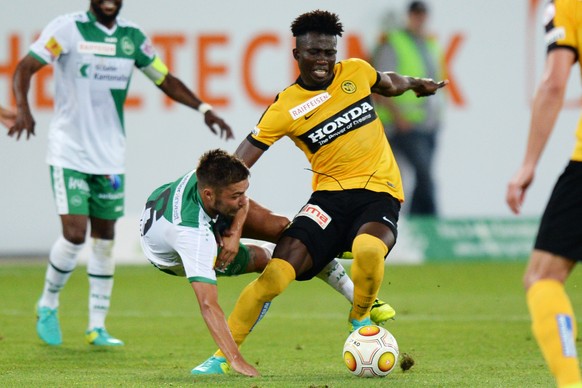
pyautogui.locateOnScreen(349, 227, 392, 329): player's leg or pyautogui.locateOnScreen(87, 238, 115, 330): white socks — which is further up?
pyautogui.locateOnScreen(349, 227, 392, 329): player's leg

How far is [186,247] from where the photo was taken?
7035 millimetres

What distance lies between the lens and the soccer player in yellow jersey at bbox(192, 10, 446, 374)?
24.4ft

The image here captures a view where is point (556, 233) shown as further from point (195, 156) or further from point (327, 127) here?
point (195, 156)

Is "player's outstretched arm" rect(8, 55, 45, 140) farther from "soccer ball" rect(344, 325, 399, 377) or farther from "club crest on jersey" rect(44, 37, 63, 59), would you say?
"soccer ball" rect(344, 325, 399, 377)

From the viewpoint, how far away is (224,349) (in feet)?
22.2

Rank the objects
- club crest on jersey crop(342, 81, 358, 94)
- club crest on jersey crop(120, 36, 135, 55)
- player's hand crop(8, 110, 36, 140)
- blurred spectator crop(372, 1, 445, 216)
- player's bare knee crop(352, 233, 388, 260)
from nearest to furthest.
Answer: player's bare knee crop(352, 233, 388, 260)
club crest on jersey crop(342, 81, 358, 94)
player's hand crop(8, 110, 36, 140)
club crest on jersey crop(120, 36, 135, 55)
blurred spectator crop(372, 1, 445, 216)

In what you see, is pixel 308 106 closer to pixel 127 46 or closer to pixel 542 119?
pixel 127 46

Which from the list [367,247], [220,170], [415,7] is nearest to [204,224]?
[220,170]

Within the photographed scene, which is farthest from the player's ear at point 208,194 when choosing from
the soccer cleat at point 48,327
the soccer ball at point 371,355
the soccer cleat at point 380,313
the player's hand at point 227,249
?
the soccer cleat at point 48,327

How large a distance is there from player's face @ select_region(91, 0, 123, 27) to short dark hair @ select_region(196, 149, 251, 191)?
2683 millimetres

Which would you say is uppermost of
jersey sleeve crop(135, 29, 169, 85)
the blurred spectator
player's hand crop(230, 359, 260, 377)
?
jersey sleeve crop(135, 29, 169, 85)

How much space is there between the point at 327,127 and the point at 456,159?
967cm

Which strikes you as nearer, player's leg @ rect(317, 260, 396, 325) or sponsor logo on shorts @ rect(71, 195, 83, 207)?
player's leg @ rect(317, 260, 396, 325)

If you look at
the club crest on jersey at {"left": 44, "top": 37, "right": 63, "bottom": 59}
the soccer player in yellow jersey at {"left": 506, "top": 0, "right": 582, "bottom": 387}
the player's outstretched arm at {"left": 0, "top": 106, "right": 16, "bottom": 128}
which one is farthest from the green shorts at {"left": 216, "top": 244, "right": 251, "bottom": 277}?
the soccer player in yellow jersey at {"left": 506, "top": 0, "right": 582, "bottom": 387}
